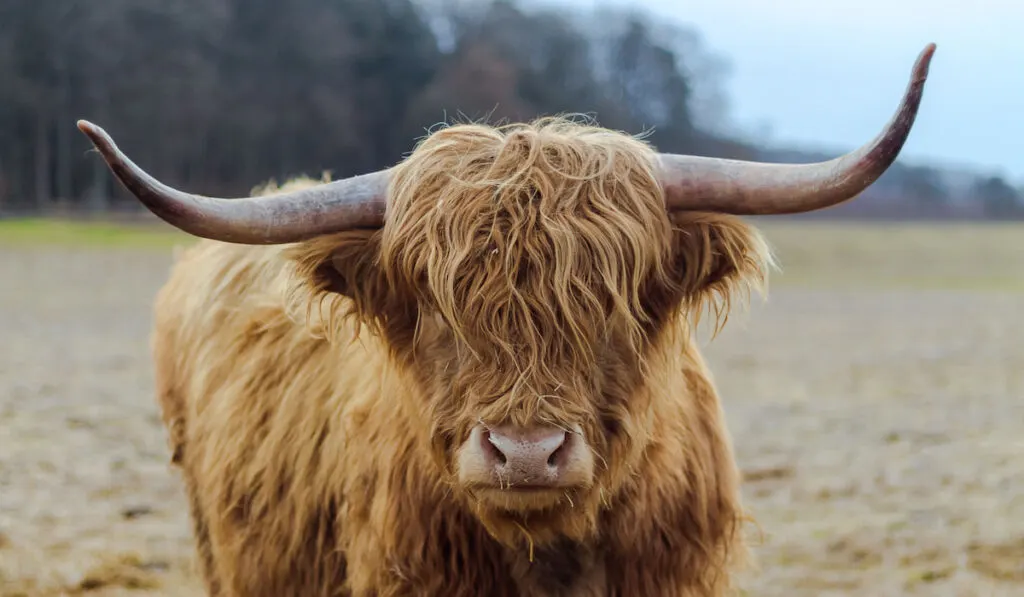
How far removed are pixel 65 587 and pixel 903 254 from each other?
3541 centimetres

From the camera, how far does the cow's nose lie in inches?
88.4

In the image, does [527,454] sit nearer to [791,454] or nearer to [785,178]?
[785,178]

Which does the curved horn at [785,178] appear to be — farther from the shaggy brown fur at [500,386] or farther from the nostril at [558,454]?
the nostril at [558,454]

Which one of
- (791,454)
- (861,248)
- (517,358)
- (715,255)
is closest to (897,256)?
(861,248)

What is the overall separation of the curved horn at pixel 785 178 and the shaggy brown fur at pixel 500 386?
73 millimetres

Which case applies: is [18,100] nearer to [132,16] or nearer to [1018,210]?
[132,16]

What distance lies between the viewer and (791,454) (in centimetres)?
715

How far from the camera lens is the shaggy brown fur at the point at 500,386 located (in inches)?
96.0

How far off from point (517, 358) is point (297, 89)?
44337 mm

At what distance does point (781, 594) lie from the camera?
14.3ft

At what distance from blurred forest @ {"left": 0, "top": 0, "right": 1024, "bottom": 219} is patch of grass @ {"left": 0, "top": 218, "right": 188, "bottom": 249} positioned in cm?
476

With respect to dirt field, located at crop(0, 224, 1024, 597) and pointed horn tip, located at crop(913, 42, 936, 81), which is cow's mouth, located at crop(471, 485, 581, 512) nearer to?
dirt field, located at crop(0, 224, 1024, 597)

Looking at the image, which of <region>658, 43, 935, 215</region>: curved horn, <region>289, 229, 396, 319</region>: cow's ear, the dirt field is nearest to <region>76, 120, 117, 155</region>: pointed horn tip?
<region>289, 229, 396, 319</region>: cow's ear

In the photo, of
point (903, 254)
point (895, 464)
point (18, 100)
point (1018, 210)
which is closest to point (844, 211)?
point (1018, 210)
